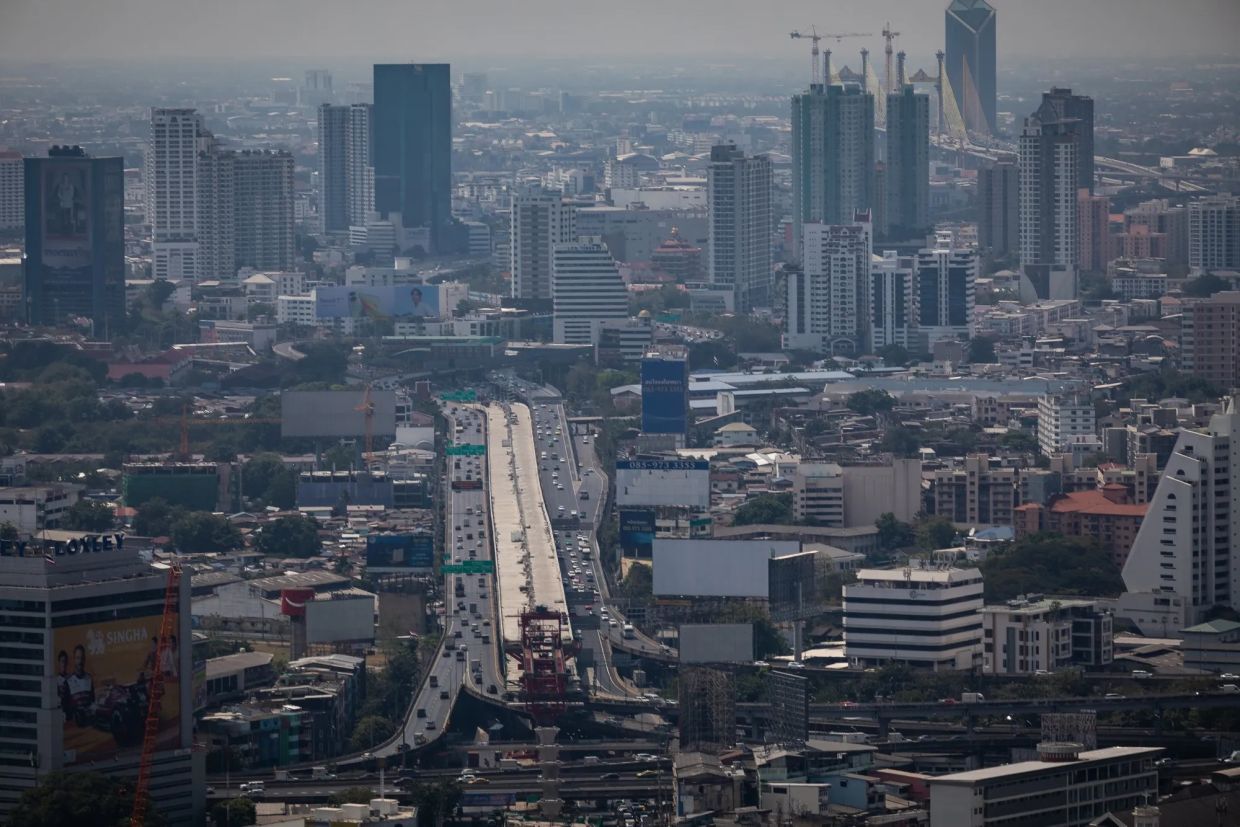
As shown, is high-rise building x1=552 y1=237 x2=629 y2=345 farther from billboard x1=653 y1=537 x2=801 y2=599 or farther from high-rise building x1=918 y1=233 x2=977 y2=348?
billboard x1=653 y1=537 x2=801 y2=599

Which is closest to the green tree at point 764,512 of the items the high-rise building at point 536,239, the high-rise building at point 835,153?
the high-rise building at point 536,239

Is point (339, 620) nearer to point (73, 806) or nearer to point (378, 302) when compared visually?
point (73, 806)

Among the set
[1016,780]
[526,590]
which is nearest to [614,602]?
[526,590]

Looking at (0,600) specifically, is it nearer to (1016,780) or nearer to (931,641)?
(1016,780)

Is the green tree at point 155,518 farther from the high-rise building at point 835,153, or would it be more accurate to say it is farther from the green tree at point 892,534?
the high-rise building at point 835,153

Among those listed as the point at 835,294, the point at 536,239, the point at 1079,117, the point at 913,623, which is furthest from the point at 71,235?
the point at 913,623

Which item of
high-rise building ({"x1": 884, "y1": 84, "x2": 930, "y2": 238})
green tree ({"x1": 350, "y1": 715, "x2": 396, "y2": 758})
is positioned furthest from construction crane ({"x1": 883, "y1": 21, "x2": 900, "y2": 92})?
green tree ({"x1": 350, "y1": 715, "x2": 396, "y2": 758})
